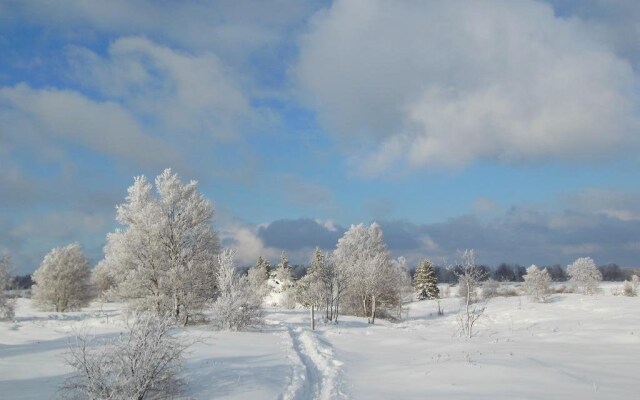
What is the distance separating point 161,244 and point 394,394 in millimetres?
23867

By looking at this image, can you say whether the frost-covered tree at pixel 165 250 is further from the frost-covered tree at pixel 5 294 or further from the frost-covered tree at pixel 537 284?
the frost-covered tree at pixel 537 284

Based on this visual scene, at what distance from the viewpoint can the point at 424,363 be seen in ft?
61.5

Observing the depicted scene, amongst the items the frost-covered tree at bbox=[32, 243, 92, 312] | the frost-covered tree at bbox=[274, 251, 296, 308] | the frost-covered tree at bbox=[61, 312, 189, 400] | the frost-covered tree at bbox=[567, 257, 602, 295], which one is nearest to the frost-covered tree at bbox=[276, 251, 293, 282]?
the frost-covered tree at bbox=[274, 251, 296, 308]

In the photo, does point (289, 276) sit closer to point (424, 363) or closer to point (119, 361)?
point (424, 363)

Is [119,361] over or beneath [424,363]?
over

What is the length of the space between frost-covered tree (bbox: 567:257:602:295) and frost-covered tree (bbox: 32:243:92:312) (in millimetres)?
78931

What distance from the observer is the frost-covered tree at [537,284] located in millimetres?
71500

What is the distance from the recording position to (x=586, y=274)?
81.6m

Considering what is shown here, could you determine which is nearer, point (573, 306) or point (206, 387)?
point (206, 387)

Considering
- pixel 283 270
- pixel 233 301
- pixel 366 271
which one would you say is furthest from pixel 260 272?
pixel 233 301

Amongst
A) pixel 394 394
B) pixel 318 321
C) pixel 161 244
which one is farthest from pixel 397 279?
pixel 394 394

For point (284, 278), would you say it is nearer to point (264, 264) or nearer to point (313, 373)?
point (264, 264)

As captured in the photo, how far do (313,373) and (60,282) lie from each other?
4228cm

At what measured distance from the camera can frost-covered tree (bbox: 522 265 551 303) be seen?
7150cm
